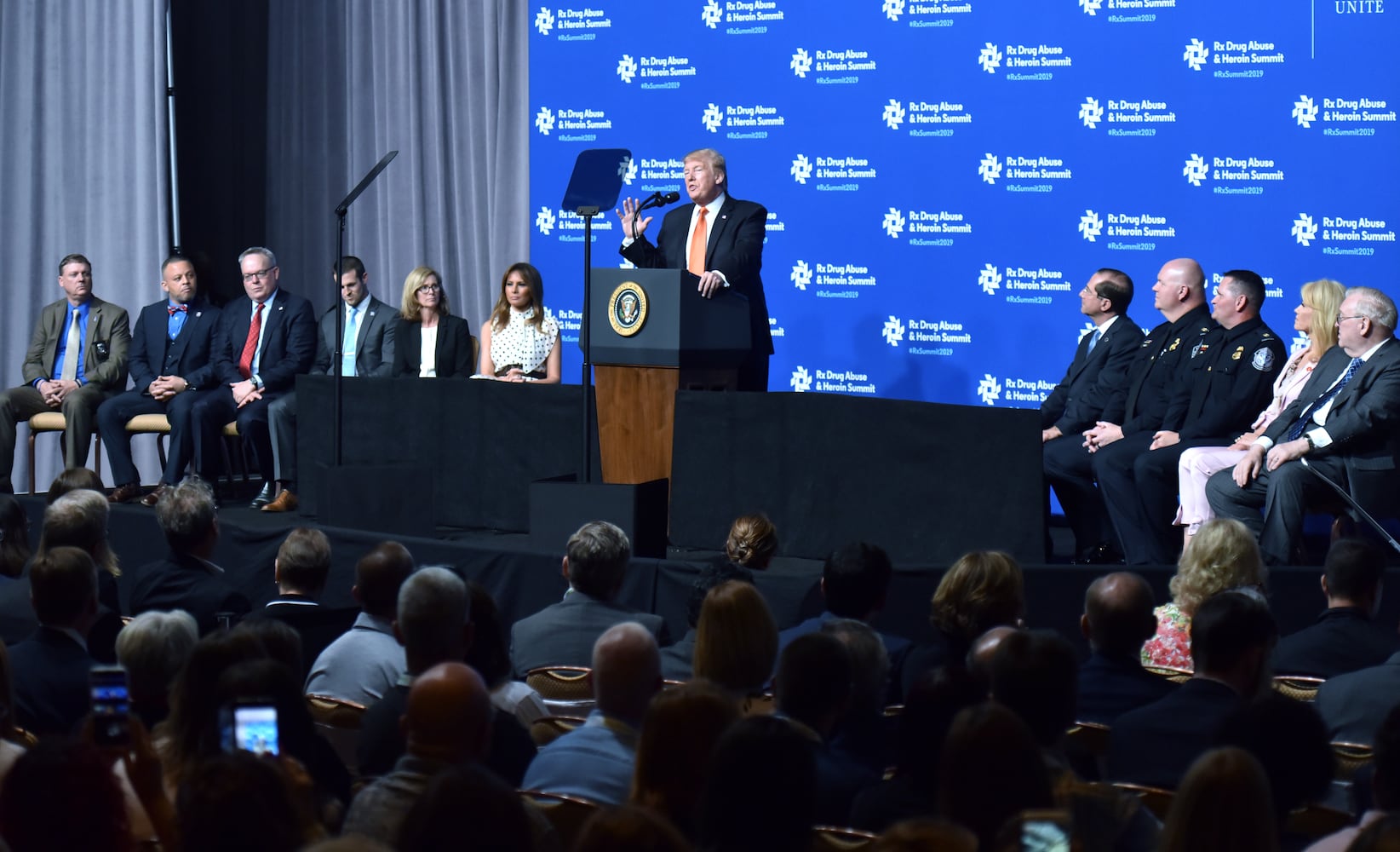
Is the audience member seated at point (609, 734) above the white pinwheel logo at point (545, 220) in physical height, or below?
below

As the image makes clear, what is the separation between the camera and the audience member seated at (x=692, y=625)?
143 inches

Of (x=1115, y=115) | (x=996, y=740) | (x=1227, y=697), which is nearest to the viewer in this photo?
(x=996, y=740)

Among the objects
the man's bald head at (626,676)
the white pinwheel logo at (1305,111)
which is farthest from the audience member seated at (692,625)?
the white pinwheel logo at (1305,111)

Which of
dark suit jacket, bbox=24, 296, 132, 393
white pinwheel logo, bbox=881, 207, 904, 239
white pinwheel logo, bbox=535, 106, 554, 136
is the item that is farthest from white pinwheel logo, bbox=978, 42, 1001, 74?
dark suit jacket, bbox=24, 296, 132, 393

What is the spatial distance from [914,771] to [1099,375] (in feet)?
14.5

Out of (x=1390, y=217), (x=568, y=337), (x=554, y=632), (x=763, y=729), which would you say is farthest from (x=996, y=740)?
(x=568, y=337)

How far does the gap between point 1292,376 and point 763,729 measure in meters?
4.45

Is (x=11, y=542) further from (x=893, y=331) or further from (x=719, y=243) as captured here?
(x=893, y=331)

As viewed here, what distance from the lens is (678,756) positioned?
2.27 m

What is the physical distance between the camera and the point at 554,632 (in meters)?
3.96

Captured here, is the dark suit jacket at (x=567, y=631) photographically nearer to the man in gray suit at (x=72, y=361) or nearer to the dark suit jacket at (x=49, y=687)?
the dark suit jacket at (x=49, y=687)

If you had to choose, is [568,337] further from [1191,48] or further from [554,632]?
[554,632]

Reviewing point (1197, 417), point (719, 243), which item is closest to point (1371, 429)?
point (1197, 417)

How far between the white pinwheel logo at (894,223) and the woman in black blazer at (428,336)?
221 centimetres
